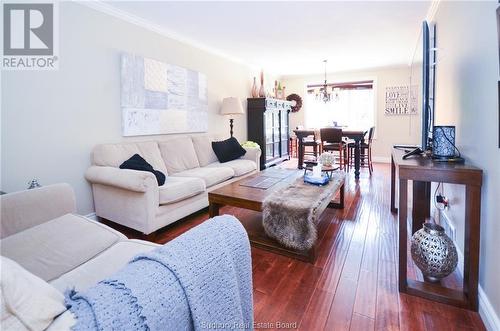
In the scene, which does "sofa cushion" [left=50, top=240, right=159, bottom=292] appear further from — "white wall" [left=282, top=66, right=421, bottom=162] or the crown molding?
"white wall" [left=282, top=66, right=421, bottom=162]

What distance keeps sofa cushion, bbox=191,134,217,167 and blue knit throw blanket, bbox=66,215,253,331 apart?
299cm

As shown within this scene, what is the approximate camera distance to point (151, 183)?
A: 230 centimetres

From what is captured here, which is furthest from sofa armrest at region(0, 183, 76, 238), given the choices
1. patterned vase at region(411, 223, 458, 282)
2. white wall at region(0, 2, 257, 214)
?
patterned vase at region(411, 223, 458, 282)

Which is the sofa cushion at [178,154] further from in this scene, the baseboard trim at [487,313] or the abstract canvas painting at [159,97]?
the baseboard trim at [487,313]

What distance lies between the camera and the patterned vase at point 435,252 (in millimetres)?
1555

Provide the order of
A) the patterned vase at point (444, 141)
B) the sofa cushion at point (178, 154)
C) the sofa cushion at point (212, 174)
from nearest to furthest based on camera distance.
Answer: the patterned vase at point (444, 141) < the sofa cushion at point (212, 174) < the sofa cushion at point (178, 154)

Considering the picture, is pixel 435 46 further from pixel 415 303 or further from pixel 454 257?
pixel 415 303

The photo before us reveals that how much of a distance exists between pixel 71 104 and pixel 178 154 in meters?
1.27

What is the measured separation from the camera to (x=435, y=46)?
2.81m

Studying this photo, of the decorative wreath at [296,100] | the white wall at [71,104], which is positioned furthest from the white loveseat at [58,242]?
the decorative wreath at [296,100]

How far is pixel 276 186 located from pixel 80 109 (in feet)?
6.84

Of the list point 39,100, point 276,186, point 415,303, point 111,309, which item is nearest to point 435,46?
point 276,186

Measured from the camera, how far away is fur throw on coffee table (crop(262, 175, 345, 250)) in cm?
193

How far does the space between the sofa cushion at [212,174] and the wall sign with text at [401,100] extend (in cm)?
476
